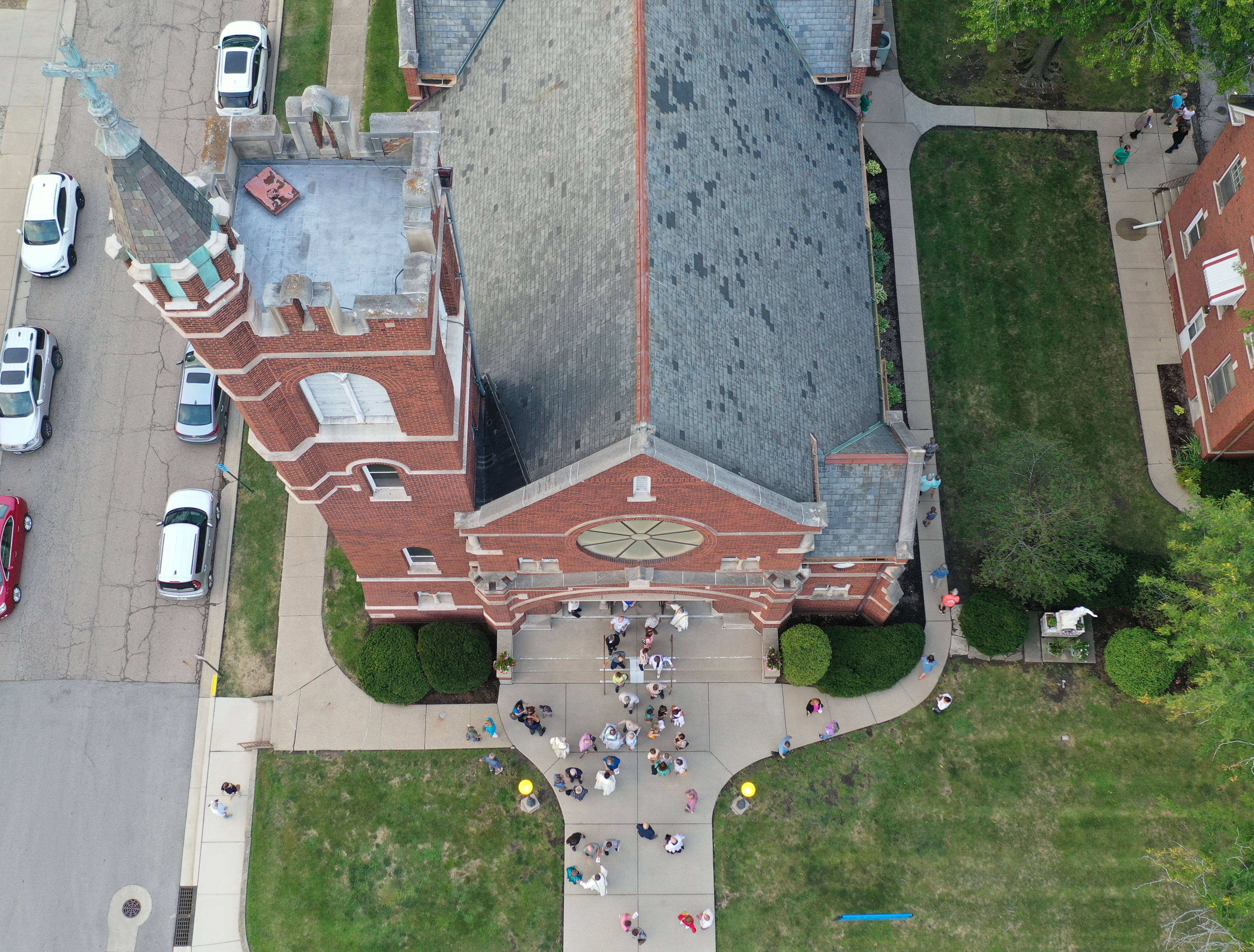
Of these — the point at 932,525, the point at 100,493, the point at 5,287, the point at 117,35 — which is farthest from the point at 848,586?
the point at 117,35

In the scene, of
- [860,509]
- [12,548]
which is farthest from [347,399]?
[12,548]

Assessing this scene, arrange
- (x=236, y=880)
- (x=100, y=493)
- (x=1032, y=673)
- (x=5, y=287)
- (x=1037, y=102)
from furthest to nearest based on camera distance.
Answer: (x=1037, y=102)
(x=5, y=287)
(x=100, y=493)
(x=1032, y=673)
(x=236, y=880)

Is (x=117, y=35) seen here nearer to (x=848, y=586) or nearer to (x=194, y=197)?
(x=194, y=197)

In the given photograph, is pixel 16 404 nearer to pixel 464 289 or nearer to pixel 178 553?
pixel 178 553

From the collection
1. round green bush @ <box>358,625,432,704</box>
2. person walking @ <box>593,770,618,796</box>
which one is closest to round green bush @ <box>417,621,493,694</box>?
round green bush @ <box>358,625,432,704</box>

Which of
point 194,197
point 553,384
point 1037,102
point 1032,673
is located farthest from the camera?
point 1037,102

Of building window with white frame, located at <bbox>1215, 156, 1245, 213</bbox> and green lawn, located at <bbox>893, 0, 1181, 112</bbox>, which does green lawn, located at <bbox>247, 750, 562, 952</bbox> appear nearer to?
building window with white frame, located at <bbox>1215, 156, 1245, 213</bbox>

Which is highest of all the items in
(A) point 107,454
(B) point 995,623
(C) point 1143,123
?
(C) point 1143,123
